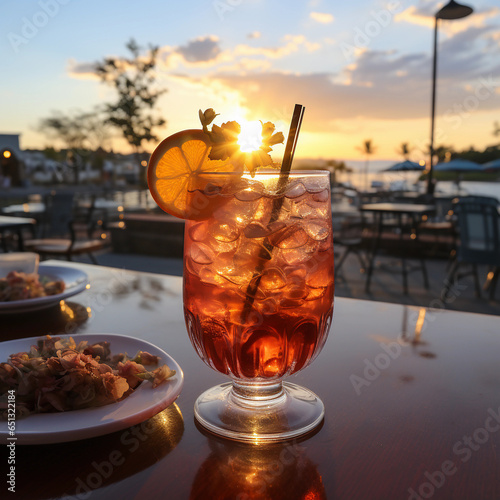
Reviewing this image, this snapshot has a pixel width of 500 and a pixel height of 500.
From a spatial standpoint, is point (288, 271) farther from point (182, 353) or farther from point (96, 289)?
point (96, 289)

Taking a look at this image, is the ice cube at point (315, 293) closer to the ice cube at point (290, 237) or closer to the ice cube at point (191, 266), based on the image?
the ice cube at point (290, 237)

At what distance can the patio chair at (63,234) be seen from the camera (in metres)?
5.69

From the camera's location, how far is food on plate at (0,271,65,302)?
4.51ft

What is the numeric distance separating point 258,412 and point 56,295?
83 centimetres

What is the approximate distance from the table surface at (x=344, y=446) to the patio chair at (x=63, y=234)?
4.93 meters

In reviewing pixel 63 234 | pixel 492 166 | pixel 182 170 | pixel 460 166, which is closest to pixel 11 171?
pixel 63 234

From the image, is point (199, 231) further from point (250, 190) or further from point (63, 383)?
point (63, 383)

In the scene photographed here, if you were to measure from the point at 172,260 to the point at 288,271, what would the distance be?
822 cm

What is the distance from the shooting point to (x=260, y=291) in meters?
0.75

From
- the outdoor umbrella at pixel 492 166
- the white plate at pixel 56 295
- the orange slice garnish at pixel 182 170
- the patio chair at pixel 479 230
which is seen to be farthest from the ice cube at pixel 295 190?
the outdoor umbrella at pixel 492 166

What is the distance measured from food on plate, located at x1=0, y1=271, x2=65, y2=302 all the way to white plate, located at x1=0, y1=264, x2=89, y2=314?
42mm

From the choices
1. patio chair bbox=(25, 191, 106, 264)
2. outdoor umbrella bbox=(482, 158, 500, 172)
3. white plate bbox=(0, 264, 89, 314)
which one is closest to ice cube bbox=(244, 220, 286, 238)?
white plate bbox=(0, 264, 89, 314)

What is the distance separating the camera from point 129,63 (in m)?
14.6

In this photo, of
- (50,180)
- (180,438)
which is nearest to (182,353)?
(180,438)
